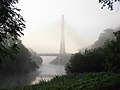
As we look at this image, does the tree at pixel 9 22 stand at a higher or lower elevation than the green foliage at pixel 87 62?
higher

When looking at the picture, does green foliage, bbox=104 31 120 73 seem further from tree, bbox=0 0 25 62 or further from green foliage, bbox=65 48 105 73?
tree, bbox=0 0 25 62

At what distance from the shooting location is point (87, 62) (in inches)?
2208

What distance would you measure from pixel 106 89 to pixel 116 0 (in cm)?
441

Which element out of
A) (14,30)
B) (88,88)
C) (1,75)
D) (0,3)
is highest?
(0,3)

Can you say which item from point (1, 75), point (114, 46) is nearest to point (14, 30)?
point (114, 46)

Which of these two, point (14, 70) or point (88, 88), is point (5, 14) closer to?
point (88, 88)

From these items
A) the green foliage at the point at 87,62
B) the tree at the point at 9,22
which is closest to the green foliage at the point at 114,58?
the green foliage at the point at 87,62

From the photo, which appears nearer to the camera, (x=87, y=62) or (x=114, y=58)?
(x=114, y=58)

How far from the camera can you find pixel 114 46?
145ft

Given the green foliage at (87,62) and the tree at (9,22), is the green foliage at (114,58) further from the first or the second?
the tree at (9,22)

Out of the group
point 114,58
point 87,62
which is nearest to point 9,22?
point 114,58

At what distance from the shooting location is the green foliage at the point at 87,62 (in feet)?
180

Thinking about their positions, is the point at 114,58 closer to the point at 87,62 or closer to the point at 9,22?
the point at 87,62

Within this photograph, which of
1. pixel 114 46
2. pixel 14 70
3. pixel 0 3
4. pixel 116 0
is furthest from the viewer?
pixel 14 70
